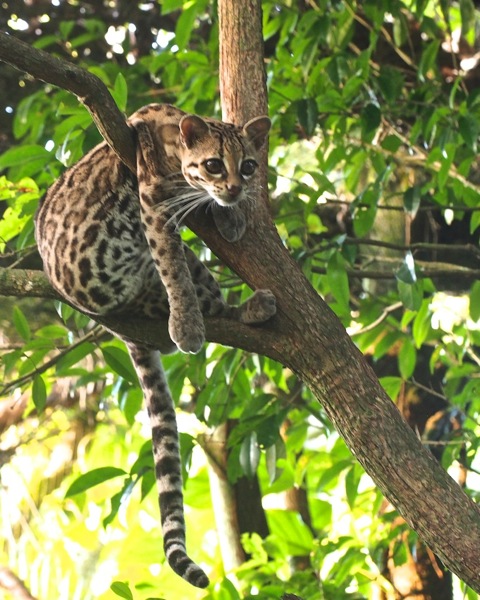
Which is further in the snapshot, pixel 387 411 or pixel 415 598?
pixel 415 598

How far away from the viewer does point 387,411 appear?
2.35 metres

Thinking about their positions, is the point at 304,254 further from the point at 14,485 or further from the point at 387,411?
the point at 14,485

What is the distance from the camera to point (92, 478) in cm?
311

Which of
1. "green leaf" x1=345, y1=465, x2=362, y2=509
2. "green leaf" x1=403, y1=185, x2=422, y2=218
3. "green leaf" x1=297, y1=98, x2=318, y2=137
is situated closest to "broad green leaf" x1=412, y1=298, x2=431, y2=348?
"green leaf" x1=403, y1=185, x2=422, y2=218

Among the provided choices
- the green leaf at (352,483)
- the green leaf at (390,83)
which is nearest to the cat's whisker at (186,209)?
the green leaf at (390,83)

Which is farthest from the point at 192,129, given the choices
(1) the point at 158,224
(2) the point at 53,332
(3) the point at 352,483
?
(3) the point at 352,483

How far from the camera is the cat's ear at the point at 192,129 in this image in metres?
2.68

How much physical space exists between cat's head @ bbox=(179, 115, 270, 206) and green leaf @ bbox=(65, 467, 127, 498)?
1165 mm

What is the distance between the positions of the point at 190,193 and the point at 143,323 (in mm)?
476

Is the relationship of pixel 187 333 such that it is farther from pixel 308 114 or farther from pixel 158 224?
pixel 308 114

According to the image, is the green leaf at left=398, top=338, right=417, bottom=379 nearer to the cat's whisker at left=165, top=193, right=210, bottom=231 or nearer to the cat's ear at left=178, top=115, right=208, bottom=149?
the cat's whisker at left=165, top=193, right=210, bottom=231

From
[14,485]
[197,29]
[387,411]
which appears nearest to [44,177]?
[387,411]

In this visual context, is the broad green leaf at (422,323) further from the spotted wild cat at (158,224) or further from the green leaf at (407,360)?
the spotted wild cat at (158,224)

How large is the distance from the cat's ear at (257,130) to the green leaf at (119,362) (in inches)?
38.1
